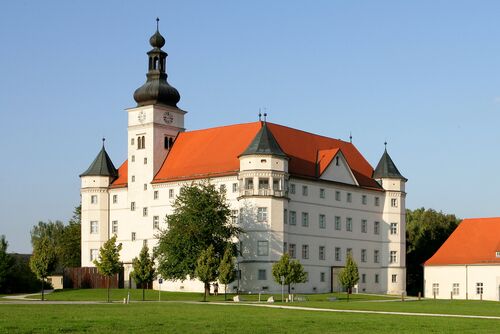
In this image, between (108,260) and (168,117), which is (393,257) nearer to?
(168,117)

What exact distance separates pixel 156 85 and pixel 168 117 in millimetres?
3187

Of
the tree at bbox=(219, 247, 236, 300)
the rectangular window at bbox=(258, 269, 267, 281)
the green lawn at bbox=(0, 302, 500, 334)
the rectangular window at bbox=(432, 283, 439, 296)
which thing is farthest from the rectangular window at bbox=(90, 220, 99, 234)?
the green lawn at bbox=(0, 302, 500, 334)

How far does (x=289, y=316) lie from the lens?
41812 millimetres

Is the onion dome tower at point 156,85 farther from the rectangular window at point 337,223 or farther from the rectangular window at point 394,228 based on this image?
the rectangular window at point 394,228

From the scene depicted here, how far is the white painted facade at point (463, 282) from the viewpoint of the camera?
83750mm

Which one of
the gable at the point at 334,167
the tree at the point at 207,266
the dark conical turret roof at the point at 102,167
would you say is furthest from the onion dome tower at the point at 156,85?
the tree at the point at 207,266

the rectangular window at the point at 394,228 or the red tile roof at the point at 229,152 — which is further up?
the red tile roof at the point at 229,152

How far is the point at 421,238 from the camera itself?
10012 cm

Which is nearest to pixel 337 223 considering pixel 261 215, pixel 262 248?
pixel 262 248

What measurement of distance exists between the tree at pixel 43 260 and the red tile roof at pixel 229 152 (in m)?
17.1

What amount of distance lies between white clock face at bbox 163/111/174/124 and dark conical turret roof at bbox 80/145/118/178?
773cm

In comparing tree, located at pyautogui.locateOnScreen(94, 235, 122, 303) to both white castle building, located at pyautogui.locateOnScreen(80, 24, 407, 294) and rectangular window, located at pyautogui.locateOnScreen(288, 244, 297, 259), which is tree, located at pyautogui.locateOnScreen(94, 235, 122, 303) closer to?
white castle building, located at pyautogui.locateOnScreen(80, 24, 407, 294)

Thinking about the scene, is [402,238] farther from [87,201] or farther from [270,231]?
[87,201]

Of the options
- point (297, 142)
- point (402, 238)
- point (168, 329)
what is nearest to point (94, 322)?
point (168, 329)
